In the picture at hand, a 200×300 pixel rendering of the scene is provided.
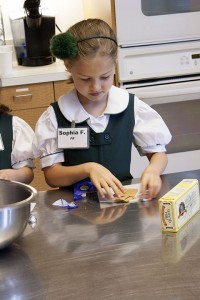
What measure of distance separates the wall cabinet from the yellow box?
5.02ft

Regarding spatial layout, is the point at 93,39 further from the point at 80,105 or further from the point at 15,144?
the point at 15,144

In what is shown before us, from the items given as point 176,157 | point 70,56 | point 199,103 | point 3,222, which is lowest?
point 176,157

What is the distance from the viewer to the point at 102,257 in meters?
1.00

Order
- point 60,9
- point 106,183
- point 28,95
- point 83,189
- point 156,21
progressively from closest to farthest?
point 106,183 < point 83,189 < point 156,21 < point 28,95 < point 60,9

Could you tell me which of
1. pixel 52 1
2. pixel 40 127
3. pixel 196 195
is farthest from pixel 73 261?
pixel 52 1

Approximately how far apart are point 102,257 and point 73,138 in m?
0.50

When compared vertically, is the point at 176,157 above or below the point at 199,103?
below

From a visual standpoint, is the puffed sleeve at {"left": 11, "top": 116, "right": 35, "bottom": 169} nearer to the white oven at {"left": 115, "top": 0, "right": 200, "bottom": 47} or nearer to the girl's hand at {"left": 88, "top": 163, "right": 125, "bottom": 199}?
the girl's hand at {"left": 88, "top": 163, "right": 125, "bottom": 199}

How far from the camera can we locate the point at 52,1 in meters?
3.05

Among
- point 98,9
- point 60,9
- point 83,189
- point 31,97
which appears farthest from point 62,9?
point 83,189

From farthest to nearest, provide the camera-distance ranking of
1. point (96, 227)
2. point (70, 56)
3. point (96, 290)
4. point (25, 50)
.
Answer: point (25, 50), point (70, 56), point (96, 227), point (96, 290)

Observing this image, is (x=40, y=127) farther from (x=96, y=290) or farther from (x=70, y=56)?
(x=96, y=290)

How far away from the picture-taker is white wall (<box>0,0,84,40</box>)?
2.99m

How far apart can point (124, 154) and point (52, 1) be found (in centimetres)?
174
